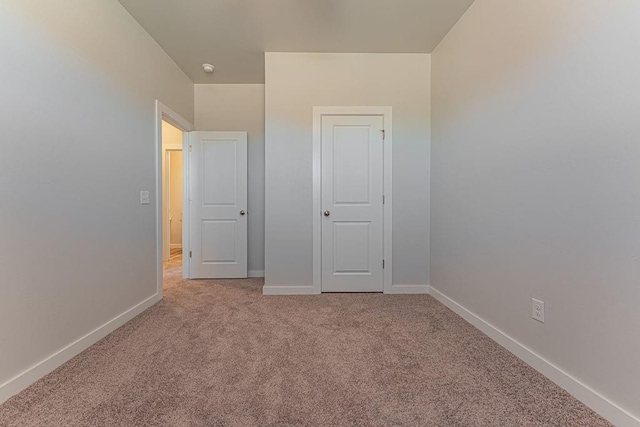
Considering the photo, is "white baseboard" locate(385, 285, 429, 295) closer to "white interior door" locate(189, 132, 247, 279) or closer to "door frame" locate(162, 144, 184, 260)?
"white interior door" locate(189, 132, 247, 279)

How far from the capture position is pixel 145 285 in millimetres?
2654

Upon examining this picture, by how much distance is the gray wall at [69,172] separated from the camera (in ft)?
4.82

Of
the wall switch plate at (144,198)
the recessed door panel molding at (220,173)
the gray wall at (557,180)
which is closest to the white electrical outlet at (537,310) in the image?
the gray wall at (557,180)

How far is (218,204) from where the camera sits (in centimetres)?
376

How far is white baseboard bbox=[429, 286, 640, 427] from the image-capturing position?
1229mm

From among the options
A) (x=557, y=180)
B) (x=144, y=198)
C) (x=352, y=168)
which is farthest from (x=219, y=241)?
(x=557, y=180)

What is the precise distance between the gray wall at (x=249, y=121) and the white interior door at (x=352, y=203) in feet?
3.90

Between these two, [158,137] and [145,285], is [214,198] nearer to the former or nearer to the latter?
[158,137]

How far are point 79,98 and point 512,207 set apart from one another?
3.00 meters

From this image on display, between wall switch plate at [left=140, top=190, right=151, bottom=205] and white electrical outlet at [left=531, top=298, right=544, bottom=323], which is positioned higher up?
wall switch plate at [left=140, top=190, right=151, bottom=205]

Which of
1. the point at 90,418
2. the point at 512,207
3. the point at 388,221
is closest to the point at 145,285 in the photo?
the point at 90,418

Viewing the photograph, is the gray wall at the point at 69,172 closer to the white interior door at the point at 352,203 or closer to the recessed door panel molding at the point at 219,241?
the recessed door panel molding at the point at 219,241

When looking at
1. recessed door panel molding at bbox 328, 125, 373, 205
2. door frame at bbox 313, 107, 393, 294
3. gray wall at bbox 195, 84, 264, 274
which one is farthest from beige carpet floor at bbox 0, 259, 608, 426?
gray wall at bbox 195, 84, 264, 274

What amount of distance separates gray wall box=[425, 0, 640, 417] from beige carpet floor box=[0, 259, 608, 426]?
308 mm
